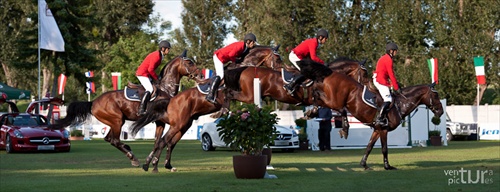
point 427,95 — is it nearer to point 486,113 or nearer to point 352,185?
point 352,185

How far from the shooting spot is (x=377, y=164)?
20625mm

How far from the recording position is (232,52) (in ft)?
61.6

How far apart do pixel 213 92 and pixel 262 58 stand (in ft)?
5.43

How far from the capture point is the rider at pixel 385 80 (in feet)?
61.3

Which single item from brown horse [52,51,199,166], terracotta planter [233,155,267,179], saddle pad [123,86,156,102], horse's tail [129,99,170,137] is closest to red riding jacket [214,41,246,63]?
brown horse [52,51,199,166]

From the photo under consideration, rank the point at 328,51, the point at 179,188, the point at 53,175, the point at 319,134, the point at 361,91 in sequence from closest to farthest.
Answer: the point at 179,188
the point at 53,175
the point at 361,91
the point at 319,134
the point at 328,51

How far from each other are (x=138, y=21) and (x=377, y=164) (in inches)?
2355

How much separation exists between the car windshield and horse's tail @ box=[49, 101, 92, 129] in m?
8.11

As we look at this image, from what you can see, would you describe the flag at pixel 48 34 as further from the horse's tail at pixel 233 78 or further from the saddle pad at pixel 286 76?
the saddle pad at pixel 286 76

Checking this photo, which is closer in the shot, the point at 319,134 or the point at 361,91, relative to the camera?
the point at 361,91

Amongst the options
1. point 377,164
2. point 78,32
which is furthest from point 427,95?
point 78,32

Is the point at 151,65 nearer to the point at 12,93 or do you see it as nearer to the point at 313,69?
the point at 313,69

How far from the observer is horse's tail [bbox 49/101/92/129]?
22188mm

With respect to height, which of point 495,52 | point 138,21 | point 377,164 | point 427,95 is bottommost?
point 377,164
